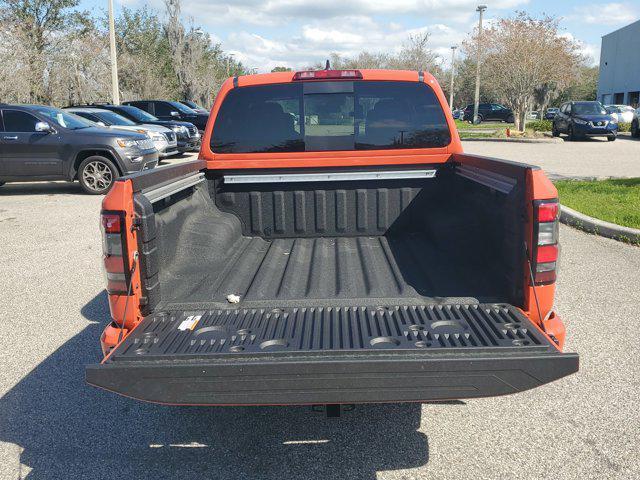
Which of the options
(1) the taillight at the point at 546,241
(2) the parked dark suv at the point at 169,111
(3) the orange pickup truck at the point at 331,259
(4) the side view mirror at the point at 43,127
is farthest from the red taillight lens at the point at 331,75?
(2) the parked dark suv at the point at 169,111

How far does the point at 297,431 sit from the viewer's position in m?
3.26

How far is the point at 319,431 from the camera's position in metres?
3.27

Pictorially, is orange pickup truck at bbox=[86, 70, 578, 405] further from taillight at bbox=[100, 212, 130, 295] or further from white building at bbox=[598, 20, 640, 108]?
white building at bbox=[598, 20, 640, 108]

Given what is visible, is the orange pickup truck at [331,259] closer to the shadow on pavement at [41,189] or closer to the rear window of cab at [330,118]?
the rear window of cab at [330,118]

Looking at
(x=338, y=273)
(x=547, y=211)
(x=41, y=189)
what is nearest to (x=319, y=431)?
(x=338, y=273)

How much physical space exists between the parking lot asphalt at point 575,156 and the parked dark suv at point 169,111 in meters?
10.4

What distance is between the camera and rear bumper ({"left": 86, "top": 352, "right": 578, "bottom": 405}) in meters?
Result: 2.30

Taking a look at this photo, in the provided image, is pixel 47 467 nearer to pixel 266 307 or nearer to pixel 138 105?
pixel 266 307

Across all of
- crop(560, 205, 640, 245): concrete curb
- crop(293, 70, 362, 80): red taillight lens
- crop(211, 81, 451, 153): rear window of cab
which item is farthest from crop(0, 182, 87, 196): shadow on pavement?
crop(560, 205, 640, 245): concrete curb

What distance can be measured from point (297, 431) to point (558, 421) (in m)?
1.53

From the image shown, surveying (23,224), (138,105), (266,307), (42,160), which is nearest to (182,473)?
(266,307)

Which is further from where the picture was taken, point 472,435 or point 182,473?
point 472,435

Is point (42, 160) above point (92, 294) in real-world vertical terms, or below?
above

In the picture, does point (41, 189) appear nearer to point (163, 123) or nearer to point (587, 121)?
point (163, 123)
